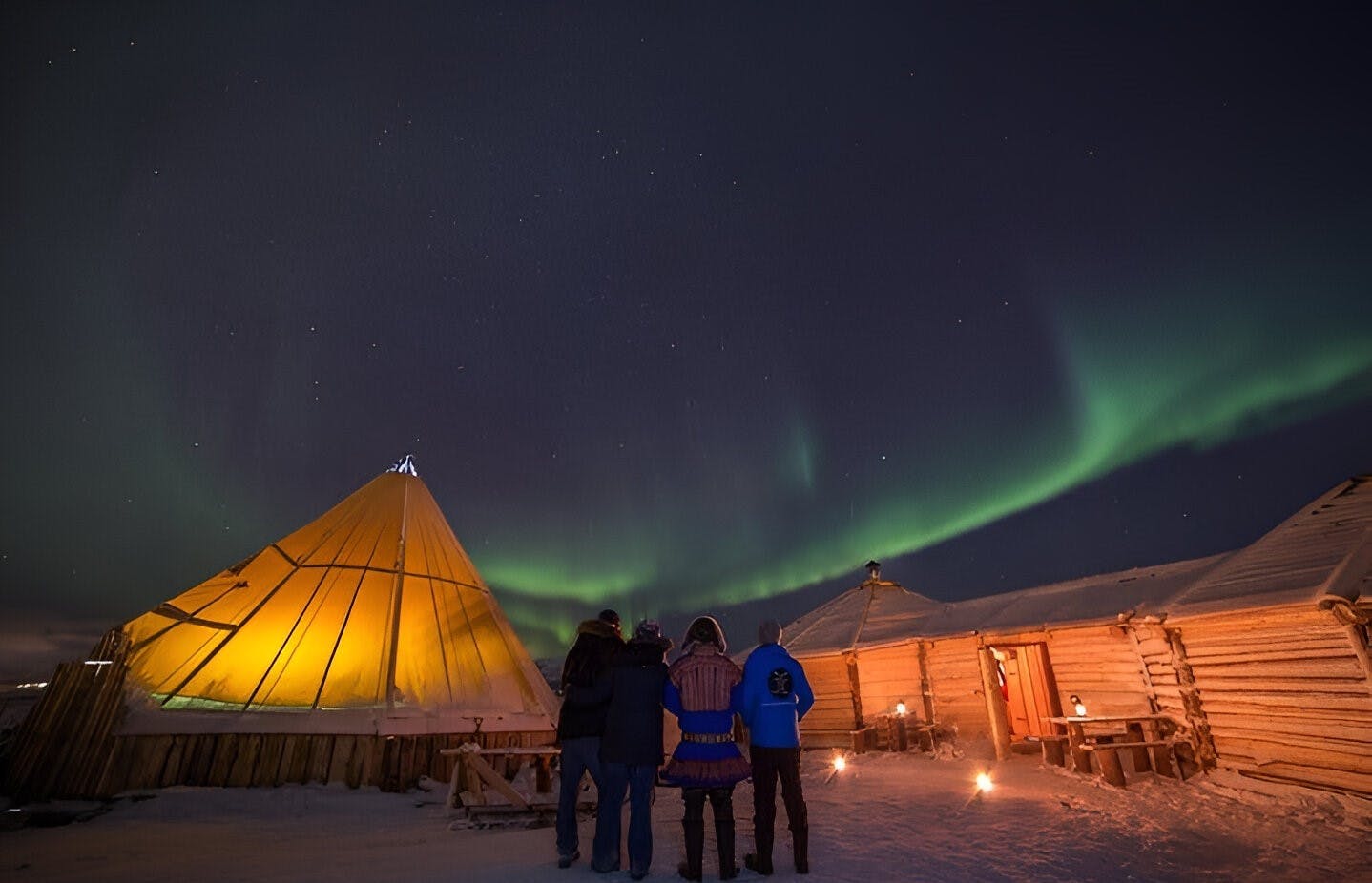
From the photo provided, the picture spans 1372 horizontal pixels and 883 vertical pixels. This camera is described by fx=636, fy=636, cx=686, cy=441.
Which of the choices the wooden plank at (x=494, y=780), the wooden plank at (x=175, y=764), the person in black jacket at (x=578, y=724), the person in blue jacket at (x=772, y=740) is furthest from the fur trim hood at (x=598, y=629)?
the wooden plank at (x=175, y=764)

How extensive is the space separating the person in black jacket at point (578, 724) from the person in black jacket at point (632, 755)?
0.42 ft

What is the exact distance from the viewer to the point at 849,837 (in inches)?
241

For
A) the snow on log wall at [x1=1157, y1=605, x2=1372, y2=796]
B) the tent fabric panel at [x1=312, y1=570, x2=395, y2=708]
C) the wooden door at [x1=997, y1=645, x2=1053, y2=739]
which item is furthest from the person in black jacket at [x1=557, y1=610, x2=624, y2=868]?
the wooden door at [x1=997, y1=645, x2=1053, y2=739]

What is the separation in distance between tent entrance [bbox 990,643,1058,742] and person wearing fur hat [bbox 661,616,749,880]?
1193 centimetres

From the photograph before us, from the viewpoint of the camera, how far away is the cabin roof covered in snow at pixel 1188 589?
28.5ft

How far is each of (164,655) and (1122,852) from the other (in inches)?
528

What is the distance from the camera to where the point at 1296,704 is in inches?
345

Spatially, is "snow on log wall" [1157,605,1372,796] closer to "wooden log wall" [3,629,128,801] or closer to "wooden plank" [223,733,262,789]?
"wooden plank" [223,733,262,789]

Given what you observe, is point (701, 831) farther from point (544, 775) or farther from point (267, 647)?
point (267, 647)

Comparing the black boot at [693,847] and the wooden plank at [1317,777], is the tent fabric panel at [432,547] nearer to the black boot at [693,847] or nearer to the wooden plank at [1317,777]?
the black boot at [693,847]

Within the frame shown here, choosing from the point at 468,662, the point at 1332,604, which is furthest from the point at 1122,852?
the point at 468,662

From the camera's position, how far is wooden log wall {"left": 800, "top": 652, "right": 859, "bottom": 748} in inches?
660

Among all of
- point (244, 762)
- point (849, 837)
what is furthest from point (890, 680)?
point (244, 762)

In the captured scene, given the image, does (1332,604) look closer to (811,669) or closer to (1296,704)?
(1296,704)
